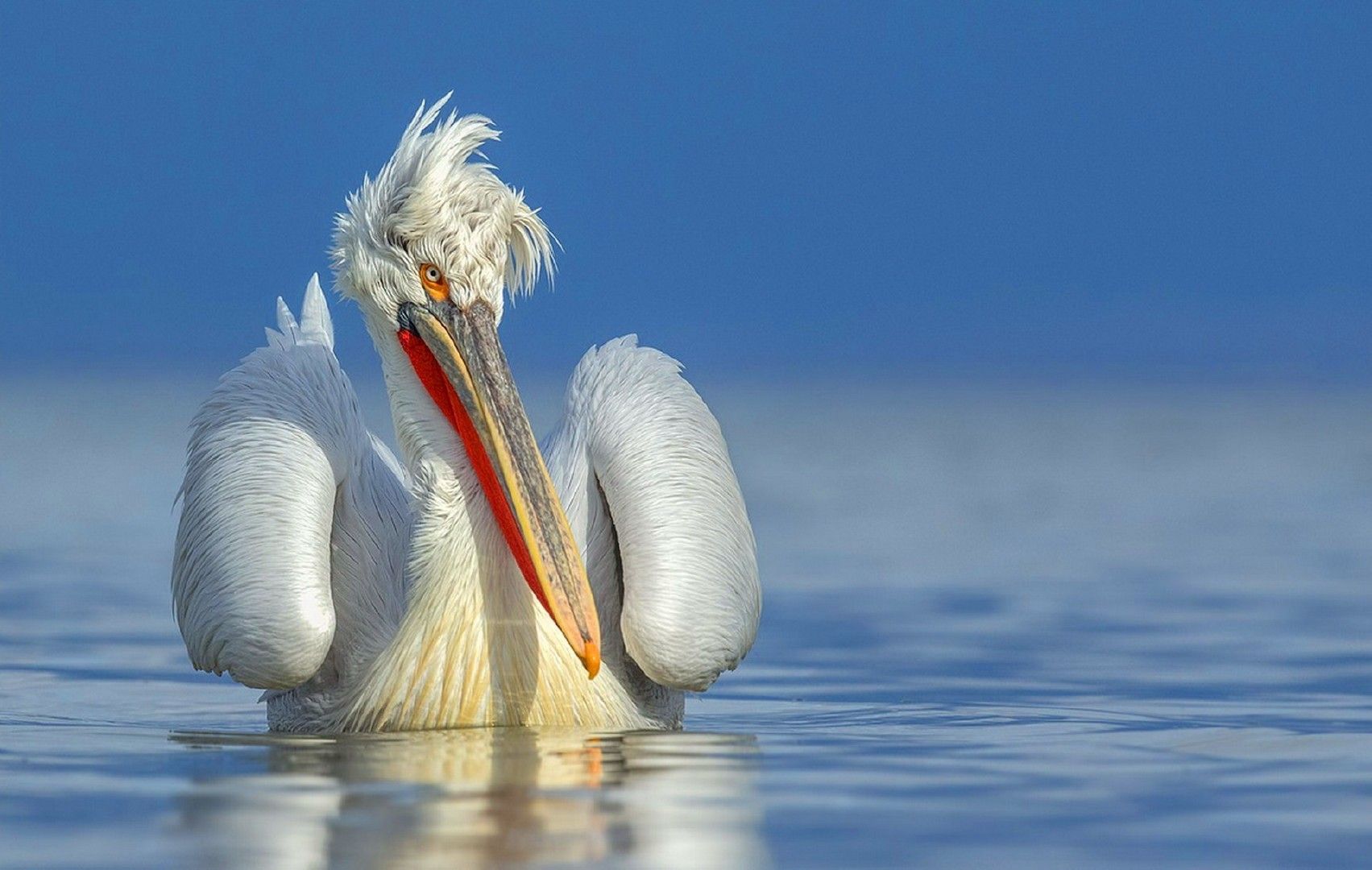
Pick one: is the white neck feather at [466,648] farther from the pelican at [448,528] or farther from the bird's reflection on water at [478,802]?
the bird's reflection on water at [478,802]

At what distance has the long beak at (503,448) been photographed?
586 cm

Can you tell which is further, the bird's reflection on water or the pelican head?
the pelican head

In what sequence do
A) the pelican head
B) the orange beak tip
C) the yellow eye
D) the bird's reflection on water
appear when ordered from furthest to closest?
1. the yellow eye
2. the pelican head
3. the orange beak tip
4. the bird's reflection on water

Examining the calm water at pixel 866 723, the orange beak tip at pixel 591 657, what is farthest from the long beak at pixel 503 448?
the calm water at pixel 866 723

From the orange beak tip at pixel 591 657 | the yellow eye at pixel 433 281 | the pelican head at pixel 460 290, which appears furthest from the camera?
the yellow eye at pixel 433 281

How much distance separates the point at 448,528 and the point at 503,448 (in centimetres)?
28

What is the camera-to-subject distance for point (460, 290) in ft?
20.5

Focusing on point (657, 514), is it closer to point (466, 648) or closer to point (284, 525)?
point (466, 648)

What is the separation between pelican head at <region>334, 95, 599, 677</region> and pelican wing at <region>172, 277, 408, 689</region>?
29 centimetres

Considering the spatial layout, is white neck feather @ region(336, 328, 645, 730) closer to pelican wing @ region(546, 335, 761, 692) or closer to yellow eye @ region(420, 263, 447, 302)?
pelican wing @ region(546, 335, 761, 692)

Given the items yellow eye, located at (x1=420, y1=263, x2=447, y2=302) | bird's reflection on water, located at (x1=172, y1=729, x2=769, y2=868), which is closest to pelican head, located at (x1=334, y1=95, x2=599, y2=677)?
yellow eye, located at (x1=420, y1=263, x2=447, y2=302)

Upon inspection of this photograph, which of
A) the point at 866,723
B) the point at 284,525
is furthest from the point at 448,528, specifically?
the point at 866,723

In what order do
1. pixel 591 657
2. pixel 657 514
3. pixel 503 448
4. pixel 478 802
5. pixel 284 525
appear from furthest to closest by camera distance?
pixel 657 514 → pixel 284 525 → pixel 503 448 → pixel 591 657 → pixel 478 802

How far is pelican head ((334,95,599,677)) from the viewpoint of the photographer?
20.0 feet
